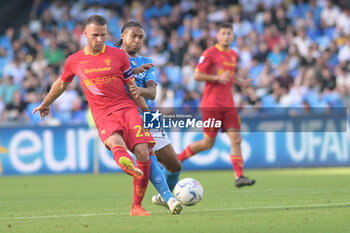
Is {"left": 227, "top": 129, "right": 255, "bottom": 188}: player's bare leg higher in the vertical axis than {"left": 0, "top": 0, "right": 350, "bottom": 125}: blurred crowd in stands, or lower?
lower

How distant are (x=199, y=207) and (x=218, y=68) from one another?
409 centimetres

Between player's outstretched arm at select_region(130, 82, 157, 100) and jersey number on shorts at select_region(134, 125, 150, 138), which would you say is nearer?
jersey number on shorts at select_region(134, 125, 150, 138)

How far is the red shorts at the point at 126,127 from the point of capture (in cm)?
734

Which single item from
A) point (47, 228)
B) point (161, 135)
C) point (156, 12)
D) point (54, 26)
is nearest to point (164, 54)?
point (156, 12)

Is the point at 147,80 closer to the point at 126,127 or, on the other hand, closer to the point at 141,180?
the point at 126,127

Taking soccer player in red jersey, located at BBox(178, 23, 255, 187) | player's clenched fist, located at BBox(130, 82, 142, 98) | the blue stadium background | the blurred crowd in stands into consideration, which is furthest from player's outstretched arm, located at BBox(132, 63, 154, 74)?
the blurred crowd in stands

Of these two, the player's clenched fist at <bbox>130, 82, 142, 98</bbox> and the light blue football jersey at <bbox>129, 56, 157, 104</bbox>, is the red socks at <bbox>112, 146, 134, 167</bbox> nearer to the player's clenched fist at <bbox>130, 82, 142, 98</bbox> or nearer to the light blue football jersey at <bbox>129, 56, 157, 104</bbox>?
the player's clenched fist at <bbox>130, 82, 142, 98</bbox>

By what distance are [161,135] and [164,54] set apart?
13.4 metres

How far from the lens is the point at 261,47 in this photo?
20.8 metres

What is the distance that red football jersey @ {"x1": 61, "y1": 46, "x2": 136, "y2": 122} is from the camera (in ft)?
24.6

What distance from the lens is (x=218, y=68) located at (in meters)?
12.0

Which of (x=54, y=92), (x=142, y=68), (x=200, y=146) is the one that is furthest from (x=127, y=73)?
(x=200, y=146)

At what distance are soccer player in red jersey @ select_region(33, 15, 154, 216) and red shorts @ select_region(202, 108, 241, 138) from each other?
14.0 ft

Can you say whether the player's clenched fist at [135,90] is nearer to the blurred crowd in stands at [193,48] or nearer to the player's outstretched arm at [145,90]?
the player's outstretched arm at [145,90]
